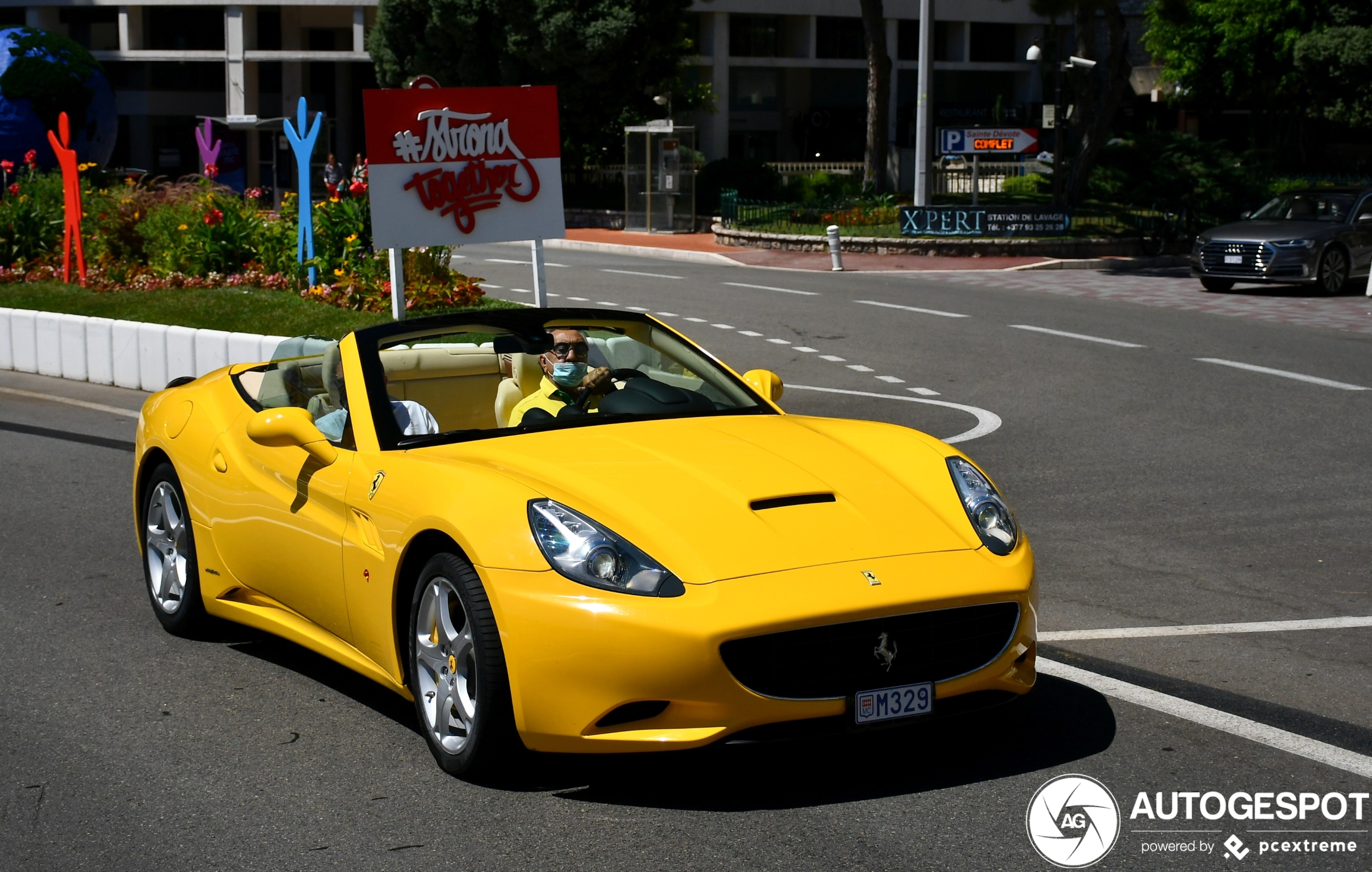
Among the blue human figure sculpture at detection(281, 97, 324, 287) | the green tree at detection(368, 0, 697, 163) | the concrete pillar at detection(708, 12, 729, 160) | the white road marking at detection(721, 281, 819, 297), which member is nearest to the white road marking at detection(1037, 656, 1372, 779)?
the blue human figure sculpture at detection(281, 97, 324, 287)

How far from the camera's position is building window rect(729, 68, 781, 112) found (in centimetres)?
6344

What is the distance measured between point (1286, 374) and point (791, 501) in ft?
37.4

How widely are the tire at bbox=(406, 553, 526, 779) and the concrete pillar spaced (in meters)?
56.1

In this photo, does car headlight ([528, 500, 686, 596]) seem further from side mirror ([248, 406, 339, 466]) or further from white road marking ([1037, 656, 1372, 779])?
white road marking ([1037, 656, 1372, 779])

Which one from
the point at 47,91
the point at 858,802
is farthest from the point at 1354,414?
the point at 47,91

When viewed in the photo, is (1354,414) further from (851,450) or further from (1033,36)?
(1033,36)

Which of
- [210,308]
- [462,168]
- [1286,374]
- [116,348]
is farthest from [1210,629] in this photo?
[210,308]

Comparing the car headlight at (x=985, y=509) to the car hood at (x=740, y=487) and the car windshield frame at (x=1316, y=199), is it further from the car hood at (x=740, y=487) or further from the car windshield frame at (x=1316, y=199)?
the car windshield frame at (x=1316, y=199)

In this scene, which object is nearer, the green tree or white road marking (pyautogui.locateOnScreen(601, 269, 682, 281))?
white road marking (pyautogui.locateOnScreen(601, 269, 682, 281))

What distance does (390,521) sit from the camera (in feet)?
16.4

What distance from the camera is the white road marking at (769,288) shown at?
2334 centimetres

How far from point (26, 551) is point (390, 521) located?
3.88 metres

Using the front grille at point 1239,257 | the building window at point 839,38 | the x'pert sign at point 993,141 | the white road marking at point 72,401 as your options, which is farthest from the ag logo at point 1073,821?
the building window at point 839,38

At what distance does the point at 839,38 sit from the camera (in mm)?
65188
